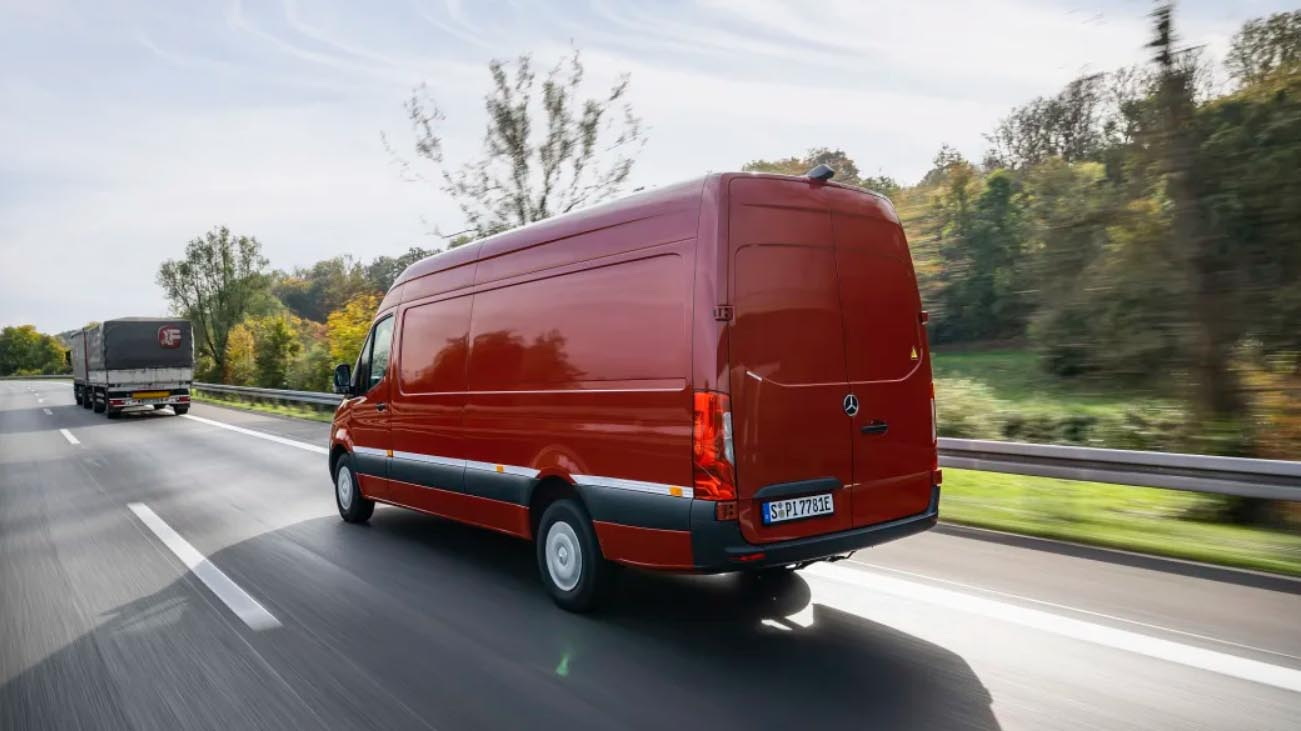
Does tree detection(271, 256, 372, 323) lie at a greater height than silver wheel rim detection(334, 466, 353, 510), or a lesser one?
greater

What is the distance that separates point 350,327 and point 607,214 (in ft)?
93.5

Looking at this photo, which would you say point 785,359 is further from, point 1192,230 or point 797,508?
point 1192,230

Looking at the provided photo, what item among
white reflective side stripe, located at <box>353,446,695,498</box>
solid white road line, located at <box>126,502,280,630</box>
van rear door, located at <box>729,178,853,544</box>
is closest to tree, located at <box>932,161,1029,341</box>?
van rear door, located at <box>729,178,853,544</box>

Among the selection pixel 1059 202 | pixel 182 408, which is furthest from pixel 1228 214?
pixel 182 408

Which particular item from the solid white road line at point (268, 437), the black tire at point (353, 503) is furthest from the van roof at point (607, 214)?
the solid white road line at point (268, 437)

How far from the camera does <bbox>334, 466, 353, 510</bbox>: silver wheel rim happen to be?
7879 millimetres

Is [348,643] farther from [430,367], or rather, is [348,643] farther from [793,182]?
[793,182]

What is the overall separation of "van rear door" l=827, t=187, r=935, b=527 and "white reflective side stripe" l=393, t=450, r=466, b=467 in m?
2.83


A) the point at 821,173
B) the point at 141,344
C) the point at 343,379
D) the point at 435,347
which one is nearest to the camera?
the point at 821,173

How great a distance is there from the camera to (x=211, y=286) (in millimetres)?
62250

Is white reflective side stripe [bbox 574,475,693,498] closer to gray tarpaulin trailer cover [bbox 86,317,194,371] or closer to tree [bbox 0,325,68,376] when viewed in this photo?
gray tarpaulin trailer cover [bbox 86,317,194,371]

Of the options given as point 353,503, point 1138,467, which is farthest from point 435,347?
point 1138,467

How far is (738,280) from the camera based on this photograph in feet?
13.8

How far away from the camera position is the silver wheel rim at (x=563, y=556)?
4.94 metres
